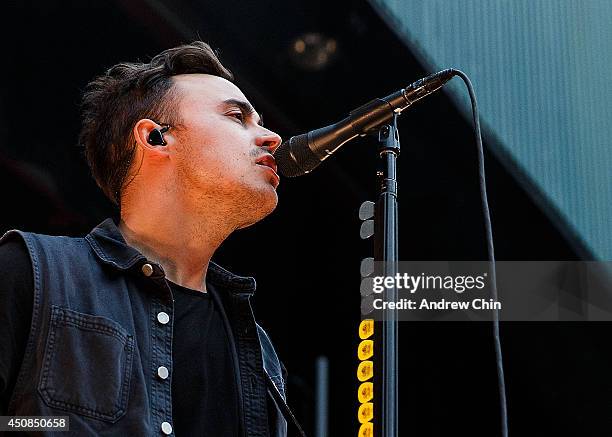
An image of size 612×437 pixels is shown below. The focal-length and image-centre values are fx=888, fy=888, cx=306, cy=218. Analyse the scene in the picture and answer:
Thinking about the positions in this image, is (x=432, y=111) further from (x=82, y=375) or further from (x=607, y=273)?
(x=82, y=375)

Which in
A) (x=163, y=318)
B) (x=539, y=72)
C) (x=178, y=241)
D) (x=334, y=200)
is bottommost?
(x=163, y=318)

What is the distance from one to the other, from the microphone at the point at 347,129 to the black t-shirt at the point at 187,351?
33 cm

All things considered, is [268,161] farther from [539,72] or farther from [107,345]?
[539,72]

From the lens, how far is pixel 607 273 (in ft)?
15.9

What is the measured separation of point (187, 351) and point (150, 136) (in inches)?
22.3

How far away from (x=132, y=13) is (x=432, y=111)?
1.57 m

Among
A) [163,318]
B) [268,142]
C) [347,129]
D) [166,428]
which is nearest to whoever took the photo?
[166,428]

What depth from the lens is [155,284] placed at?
1.72m

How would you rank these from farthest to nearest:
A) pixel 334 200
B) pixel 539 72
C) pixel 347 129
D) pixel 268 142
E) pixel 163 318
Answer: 1. pixel 334 200
2. pixel 539 72
3. pixel 268 142
4. pixel 347 129
5. pixel 163 318

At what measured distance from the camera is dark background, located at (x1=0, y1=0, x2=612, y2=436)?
13.2 ft

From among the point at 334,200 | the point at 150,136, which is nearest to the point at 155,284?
the point at 150,136

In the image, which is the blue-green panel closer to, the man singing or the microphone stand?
the man singing

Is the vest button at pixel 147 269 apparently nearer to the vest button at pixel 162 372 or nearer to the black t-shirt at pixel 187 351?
the black t-shirt at pixel 187 351

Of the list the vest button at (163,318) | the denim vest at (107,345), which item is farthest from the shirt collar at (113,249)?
the vest button at (163,318)
